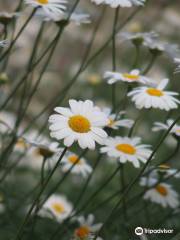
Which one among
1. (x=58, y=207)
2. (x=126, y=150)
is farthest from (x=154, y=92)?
(x=58, y=207)

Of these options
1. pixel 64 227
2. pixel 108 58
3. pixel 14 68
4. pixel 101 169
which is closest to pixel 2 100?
pixel 64 227

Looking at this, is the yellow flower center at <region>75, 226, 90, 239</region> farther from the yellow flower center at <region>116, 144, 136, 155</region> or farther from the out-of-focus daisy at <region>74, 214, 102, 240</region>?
the yellow flower center at <region>116, 144, 136, 155</region>

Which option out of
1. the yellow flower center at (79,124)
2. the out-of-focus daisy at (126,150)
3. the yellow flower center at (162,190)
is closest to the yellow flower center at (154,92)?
the out-of-focus daisy at (126,150)

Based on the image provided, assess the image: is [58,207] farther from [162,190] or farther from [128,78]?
[128,78]

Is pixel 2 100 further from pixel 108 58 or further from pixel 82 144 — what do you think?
pixel 108 58

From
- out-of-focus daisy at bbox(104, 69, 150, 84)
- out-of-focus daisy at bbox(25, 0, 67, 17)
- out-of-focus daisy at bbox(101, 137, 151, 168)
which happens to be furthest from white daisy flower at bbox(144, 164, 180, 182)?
out-of-focus daisy at bbox(25, 0, 67, 17)
